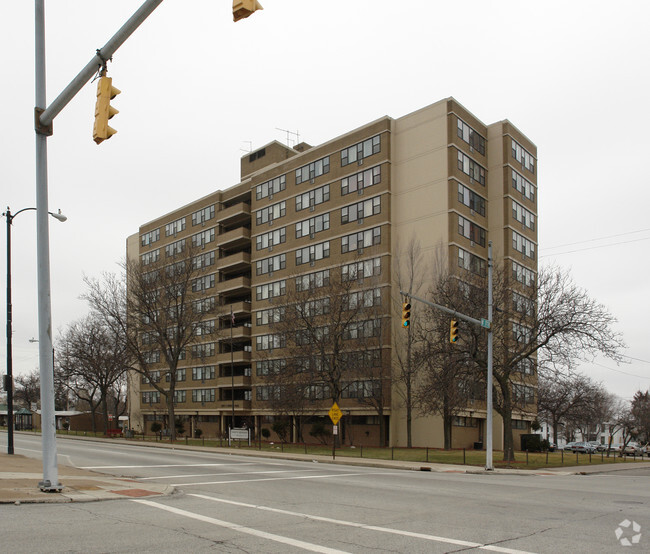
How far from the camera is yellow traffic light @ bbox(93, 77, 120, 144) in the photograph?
8.29m

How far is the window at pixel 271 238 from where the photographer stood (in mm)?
65781

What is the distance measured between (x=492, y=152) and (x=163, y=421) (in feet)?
172

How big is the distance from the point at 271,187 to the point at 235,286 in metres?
11.7

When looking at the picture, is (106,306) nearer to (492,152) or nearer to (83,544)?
(492,152)

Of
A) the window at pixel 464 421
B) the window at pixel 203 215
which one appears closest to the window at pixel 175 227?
the window at pixel 203 215

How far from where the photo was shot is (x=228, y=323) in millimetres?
72812

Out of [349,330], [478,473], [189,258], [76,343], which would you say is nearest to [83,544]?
[478,473]

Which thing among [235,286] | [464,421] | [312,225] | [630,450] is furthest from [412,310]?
[630,450]

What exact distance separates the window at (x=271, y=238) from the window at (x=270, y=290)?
169 inches

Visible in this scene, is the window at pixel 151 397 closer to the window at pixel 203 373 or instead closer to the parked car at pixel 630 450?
the window at pixel 203 373

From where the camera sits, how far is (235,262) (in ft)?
232

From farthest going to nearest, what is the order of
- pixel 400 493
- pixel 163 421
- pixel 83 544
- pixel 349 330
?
pixel 163 421
pixel 349 330
pixel 400 493
pixel 83 544

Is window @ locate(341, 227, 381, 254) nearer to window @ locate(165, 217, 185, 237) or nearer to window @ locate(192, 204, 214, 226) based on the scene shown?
window @ locate(192, 204, 214, 226)

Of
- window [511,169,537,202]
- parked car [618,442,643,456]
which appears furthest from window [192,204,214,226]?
parked car [618,442,643,456]
